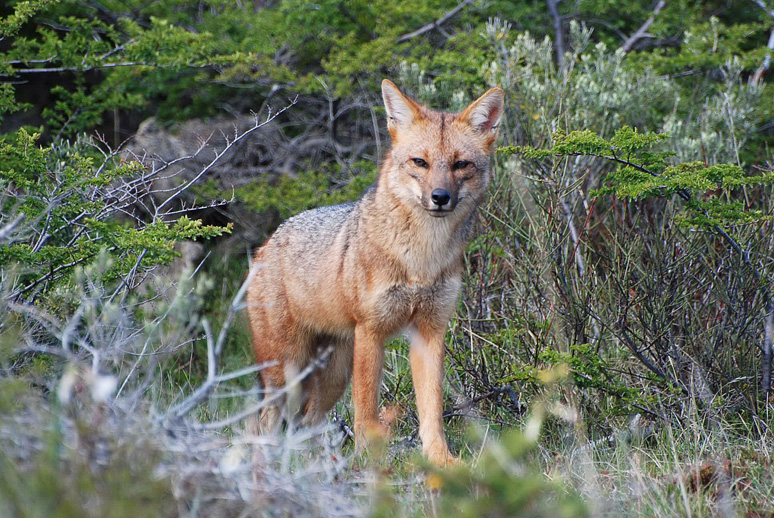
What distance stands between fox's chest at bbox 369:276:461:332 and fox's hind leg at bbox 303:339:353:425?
78cm

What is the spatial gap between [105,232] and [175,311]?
1.98 meters

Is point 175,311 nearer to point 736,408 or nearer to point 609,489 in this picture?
point 609,489

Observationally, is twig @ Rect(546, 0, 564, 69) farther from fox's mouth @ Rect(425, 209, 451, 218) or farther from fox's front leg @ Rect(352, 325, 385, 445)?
fox's front leg @ Rect(352, 325, 385, 445)

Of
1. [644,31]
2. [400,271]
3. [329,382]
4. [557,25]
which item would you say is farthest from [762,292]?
[644,31]

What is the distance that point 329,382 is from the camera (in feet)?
16.8

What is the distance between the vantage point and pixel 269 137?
8523 millimetres

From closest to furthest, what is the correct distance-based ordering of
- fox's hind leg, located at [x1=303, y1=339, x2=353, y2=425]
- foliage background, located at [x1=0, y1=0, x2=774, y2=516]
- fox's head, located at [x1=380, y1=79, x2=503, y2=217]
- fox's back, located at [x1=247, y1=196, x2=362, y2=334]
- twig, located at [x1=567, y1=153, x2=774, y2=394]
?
foliage background, located at [x1=0, y1=0, x2=774, y2=516] → twig, located at [x1=567, y1=153, x2=774, y2=394] → fox's head, located at [x1=380, y1=79, x2=503, y2=217] → fox's back, located at [x1=247, y1=196, x2=362, y2=334] → fox's hind leg, located at [x1=303, y1=339, x2=353, y2=425]

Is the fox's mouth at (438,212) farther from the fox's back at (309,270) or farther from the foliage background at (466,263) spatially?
the fox's back at (309,270)

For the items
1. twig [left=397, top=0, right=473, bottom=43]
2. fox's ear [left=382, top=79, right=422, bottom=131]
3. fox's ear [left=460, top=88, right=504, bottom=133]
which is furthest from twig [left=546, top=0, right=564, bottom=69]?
fox's ear [left=382, top=79, right=422, bottom=131]

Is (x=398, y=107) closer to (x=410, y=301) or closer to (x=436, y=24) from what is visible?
(x=410, y=301)

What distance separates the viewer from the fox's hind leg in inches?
200

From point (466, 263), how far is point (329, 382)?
139cm

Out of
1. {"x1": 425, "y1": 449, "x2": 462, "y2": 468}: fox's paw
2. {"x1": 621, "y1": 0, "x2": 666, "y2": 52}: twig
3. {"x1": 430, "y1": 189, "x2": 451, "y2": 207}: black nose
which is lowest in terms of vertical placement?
{"x1": 425, "y1": 449, "x2": 462, "y2": 468}: fox's paw

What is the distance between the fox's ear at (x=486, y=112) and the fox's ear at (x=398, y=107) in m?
0.31
